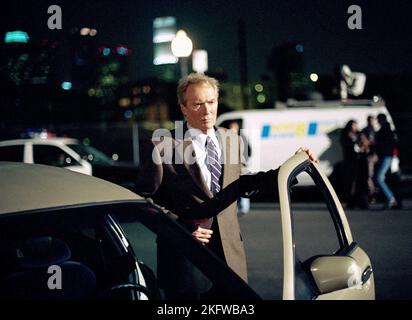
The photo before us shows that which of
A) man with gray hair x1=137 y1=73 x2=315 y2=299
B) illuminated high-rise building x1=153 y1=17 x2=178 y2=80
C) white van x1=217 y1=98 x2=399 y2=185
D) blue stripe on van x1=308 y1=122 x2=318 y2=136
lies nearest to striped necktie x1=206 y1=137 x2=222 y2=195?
man with gray hair x1=137 y1=73 x2=315 y2=299

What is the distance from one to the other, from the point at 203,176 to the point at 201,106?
35 cm

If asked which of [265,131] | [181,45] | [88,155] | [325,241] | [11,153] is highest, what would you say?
[181,45]

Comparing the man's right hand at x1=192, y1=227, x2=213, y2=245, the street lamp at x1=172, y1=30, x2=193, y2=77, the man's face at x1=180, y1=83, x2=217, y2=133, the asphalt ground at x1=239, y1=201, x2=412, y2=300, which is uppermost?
the street lamp at x1=172, y1=30, x2=193, y2=77

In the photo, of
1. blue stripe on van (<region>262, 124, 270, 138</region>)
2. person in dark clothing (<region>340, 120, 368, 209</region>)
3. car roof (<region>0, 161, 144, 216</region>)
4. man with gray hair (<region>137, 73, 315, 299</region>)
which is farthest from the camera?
blue stripe on van (<region>262, 124, 270, 138</region>)

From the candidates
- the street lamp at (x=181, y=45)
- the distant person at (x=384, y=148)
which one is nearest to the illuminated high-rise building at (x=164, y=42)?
the street lamp at (x=181, y=45)

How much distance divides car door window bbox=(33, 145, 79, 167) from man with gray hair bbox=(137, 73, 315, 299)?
975 cm

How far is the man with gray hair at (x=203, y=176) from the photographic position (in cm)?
306

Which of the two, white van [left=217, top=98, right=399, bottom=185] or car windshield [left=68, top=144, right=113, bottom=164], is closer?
car windshield [left=68, top=144, right=113, bottom=164]

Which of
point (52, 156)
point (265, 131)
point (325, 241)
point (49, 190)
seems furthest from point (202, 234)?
point (265, 131)

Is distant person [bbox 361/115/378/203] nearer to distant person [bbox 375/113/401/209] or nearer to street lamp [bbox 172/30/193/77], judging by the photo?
distant person [bbox 375/113/401/209]

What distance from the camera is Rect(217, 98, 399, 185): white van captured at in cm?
1521

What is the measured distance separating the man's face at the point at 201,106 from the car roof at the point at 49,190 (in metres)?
0.78

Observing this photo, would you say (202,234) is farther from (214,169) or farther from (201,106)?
(201,106)

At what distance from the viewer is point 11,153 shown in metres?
12.6
